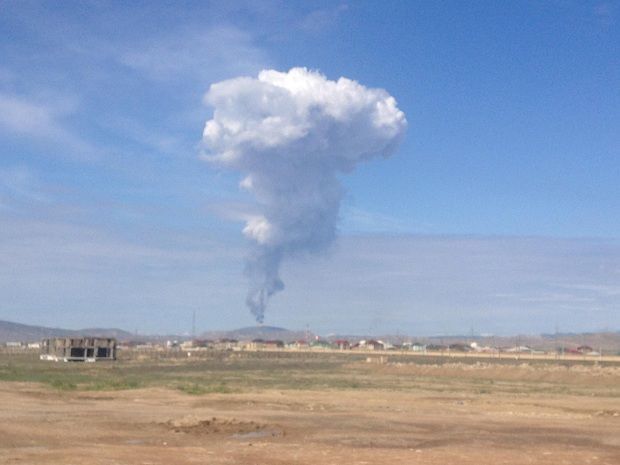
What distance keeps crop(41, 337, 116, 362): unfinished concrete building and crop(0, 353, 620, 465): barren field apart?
59.5 metres

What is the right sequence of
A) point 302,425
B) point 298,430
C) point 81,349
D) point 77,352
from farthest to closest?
point 81,349 → point 77,352 → point 302,425 → point 298,430

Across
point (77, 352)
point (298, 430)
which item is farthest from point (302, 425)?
point (77, 352)

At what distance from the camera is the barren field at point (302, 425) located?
29203 millimetres

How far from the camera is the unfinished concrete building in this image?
129 m

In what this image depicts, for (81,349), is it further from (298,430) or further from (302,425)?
(298,430)

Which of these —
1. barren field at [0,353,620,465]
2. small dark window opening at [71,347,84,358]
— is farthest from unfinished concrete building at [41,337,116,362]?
barren field at [0,353,620,465]

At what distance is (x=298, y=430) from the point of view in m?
37.0

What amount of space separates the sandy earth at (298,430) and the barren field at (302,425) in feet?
0.19

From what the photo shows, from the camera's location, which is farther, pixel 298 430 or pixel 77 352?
pixel 77 352

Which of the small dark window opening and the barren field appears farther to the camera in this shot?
the small dark window opening

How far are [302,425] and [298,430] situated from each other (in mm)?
1985

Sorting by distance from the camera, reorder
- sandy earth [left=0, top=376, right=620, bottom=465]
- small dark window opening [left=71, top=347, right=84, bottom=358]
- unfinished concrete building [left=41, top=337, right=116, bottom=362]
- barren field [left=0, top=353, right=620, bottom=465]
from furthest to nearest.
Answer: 1. small dark window opening [left=71, top=347, right=84, bottom=358]
2. unfinished concrete building [left=41, top=337, right=116, bottom=362]
3. barren field [left=0, top=353, right=620, bottom=465]
4. sandy earth [left=0, top=376, right=620, bottom=465]

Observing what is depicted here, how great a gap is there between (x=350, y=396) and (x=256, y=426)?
71.5 feet

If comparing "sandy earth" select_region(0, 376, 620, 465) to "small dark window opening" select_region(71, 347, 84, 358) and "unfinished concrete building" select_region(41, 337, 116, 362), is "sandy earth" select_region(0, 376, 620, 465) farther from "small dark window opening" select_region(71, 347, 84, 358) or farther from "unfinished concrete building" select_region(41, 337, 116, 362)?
"small dark window opening" select_region(71, 347, 84, 358)
